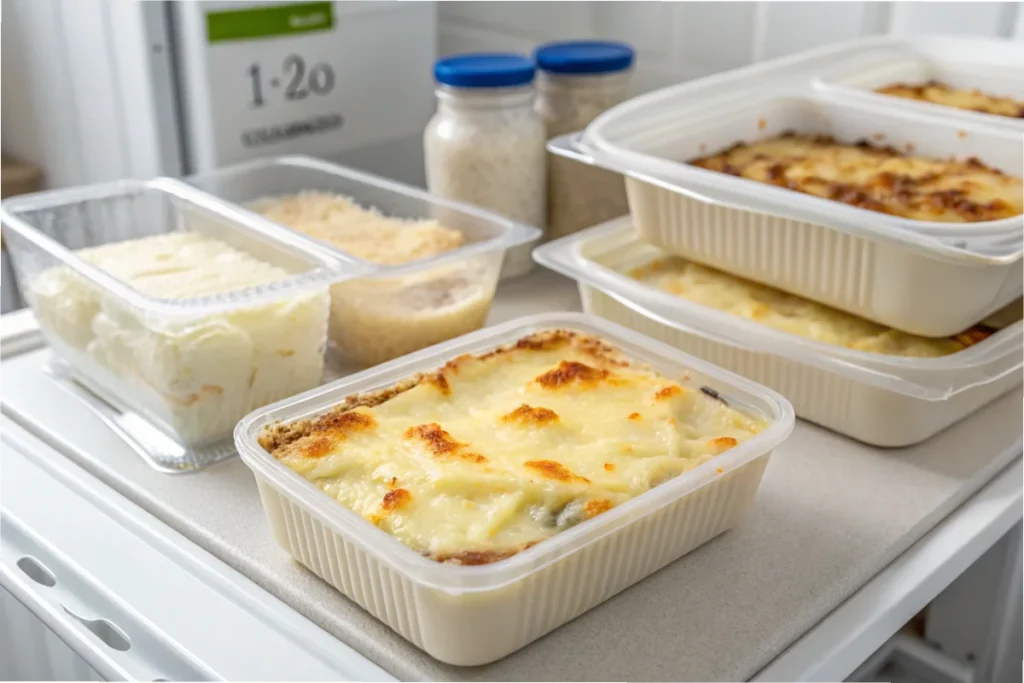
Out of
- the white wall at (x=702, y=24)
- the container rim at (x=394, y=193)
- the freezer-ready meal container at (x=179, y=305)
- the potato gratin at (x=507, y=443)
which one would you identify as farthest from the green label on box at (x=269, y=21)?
the potato gratin at (x=507, y=443)

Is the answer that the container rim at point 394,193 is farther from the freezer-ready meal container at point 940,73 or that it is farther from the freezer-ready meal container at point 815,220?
the freezer-ready meal container at point 940,73

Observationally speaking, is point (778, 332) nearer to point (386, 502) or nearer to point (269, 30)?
point (386, 502)

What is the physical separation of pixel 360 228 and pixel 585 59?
12.3 inches

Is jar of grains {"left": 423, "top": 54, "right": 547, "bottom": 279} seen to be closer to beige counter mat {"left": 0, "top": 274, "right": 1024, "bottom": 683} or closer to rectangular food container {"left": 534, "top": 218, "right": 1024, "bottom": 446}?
rectangular food container {"left": 534, "top": 218, "right": 1024, "bottom": 446}

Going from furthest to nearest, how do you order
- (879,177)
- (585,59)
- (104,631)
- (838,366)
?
(585,59) < (879,177) < (838,366) < (104,631)

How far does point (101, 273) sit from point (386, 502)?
13.8 inches

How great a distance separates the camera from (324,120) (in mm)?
1266

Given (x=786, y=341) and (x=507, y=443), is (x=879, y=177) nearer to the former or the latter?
(x=786, y=341)

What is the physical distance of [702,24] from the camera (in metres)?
1.28

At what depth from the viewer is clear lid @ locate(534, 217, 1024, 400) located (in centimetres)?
77

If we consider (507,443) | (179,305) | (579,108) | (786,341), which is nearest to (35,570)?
(179,305)

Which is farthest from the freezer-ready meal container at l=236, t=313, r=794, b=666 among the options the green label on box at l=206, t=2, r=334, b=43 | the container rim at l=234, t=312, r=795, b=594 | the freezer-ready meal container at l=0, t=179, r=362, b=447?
the green label on box at l=206, t=2, r=334, b=43

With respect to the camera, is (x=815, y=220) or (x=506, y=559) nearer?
(x=506, y=559)

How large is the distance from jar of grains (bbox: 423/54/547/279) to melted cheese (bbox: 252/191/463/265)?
0.08 m
